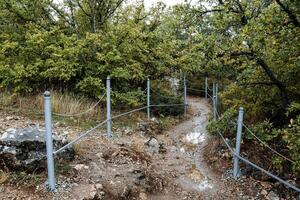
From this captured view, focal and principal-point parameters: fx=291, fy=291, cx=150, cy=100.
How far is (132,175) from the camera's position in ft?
15.9

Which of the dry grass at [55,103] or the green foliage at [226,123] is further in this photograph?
the dry grass at [55,103]

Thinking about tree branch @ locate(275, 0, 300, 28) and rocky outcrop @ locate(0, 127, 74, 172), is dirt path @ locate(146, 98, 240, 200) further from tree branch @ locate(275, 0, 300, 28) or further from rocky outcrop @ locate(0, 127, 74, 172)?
tree branch @ locate(275, 0, 300, 28)

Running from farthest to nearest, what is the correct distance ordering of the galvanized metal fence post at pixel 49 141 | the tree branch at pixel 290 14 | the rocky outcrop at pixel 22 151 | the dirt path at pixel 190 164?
the dirt path at pixel 190 164 → the tree branch at pixel 290 14 → the rocky outcrop at pixel 22 151 → the galvanized metal fence post at pixel 49 141

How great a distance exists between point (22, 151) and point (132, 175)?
5.74ft

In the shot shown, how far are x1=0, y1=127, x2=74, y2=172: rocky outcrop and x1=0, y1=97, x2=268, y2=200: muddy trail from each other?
20cm

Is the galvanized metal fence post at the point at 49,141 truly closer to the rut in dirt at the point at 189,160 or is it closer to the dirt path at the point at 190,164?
the dirt path at the point at 190,164

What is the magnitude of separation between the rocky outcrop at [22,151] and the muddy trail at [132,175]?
0.20 metres

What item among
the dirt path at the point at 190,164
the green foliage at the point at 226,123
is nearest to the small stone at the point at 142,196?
the dirt path at the point at 190,164

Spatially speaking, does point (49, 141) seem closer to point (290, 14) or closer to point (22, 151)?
point (22, 151)

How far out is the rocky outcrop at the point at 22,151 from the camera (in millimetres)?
4148

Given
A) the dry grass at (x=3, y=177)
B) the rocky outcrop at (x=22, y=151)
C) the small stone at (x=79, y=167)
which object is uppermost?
the rocky outcrop at (x=22, y=151)

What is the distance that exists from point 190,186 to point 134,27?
513cm

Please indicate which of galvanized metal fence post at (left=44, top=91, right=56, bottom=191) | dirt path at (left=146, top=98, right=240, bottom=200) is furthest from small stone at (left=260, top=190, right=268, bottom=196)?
galvanized metal fence post at (left=44, top=91, right=56, bottom=191)

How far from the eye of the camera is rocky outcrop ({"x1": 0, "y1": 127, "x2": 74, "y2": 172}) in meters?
4.15
